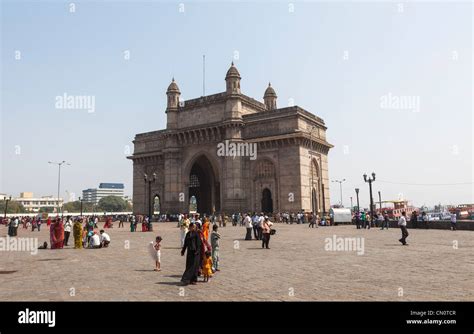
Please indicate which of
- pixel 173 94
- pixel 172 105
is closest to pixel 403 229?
pixel 172 105

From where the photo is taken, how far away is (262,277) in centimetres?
940

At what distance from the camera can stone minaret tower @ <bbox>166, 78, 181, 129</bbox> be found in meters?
50.4

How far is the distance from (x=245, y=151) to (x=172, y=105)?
45.2 ft

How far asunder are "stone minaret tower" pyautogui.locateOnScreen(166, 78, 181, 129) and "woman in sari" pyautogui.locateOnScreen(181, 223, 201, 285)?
42.5 meters

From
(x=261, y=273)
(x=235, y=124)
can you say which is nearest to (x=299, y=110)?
(x=235, y=124)

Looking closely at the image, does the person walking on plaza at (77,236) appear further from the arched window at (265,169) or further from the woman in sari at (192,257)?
the arched window at (265,169)

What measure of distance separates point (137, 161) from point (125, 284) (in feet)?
164

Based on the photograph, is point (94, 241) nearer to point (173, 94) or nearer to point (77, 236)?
point (77, 236)

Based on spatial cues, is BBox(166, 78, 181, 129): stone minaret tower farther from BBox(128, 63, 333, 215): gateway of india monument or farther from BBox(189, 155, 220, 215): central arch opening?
BBox(189, 155, 220, 215): central arch opening

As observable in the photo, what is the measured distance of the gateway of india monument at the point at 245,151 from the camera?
41.1 meters

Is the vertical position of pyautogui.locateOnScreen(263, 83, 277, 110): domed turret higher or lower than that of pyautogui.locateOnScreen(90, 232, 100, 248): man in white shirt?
higher

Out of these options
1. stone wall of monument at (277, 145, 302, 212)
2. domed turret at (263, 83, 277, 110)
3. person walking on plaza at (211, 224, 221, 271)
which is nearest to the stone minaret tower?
domed turret at (263, 83, 277, 110)

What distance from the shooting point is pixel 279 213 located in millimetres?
40469

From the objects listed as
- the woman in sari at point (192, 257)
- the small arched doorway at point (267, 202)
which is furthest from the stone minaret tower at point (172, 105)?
the woman in sari at point (192, 257)
